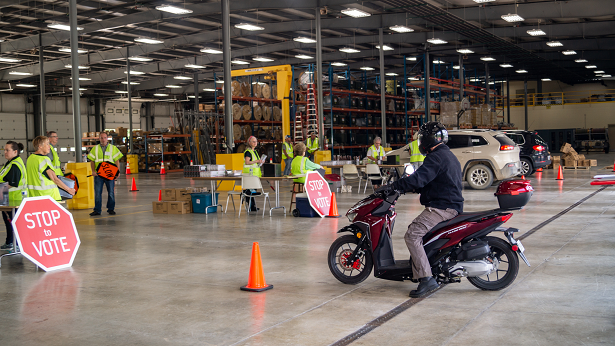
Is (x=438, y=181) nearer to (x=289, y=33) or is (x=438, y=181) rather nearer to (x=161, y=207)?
(x=161, y=207)

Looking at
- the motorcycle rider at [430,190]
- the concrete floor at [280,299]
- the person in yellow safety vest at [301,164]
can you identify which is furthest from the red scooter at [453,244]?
the person in yellow safety vest at [301,164]

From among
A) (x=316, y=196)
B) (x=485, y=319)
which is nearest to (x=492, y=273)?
(x=485, y=319)

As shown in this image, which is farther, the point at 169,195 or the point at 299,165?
the point at 169,195

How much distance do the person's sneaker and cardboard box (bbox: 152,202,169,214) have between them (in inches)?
346

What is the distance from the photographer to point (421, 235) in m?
5.14

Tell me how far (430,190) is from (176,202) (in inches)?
340

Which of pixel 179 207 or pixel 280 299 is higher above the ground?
pixel 179 207

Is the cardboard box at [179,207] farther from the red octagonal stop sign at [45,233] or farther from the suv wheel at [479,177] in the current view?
the suv wheel at [479,177]

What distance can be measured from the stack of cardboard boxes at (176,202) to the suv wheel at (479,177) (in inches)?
309

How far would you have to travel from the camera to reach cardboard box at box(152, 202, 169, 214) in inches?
508

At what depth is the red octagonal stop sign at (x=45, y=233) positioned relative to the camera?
6.71 m

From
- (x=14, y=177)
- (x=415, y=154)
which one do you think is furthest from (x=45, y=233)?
(x=415, y=154)

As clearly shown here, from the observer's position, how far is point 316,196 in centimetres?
1107

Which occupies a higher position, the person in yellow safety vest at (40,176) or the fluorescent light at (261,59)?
the fluorescent light at (261,59)
